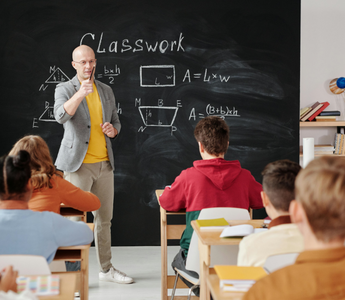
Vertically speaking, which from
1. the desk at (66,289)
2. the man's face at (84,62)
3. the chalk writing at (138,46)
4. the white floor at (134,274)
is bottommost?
the white floor at (134,274)

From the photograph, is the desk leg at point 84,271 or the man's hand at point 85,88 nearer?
the desk leg at point 84,271

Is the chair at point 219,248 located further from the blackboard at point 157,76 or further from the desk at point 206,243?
the blackboard at point 157,76

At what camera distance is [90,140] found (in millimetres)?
3062

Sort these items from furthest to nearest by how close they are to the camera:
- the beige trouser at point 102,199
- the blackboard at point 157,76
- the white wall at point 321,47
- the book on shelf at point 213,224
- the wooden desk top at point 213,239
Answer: the white wall at point 321,47 → the blackboard at point 157,76 → the beige trouser at point 102,199 → the book on shelf at point 213,224 → the wooden desk top at point 213,239

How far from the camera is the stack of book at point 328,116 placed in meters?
4.38

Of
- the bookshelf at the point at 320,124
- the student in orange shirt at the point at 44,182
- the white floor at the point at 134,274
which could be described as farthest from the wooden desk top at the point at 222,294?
the bookshelf at the point at 320,124

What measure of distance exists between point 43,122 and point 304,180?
3495mm

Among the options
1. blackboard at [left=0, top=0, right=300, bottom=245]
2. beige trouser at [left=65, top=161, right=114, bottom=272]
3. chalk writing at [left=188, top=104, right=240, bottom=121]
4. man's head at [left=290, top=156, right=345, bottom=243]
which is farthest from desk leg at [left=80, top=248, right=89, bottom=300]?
chalk writing at [left=188, top=104, right=240, bottom=121]

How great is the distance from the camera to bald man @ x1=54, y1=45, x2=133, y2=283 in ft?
9.79

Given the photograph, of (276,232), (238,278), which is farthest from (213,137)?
(238,278)

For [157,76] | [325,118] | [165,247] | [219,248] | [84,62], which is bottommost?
[165,247]

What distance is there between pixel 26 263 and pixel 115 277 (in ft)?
6.31

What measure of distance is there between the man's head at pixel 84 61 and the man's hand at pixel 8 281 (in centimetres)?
207

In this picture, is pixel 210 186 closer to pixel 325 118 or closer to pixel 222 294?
pixel 222 294
